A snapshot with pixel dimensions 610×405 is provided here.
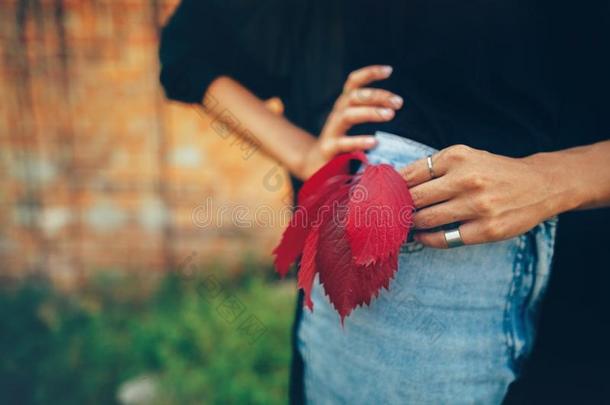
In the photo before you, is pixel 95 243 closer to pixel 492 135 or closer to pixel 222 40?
pixel 222 40

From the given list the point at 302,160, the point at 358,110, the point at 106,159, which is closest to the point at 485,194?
the point at 358,110

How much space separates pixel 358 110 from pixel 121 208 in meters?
2.05

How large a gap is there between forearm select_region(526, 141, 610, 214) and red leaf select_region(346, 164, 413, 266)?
0.64 ft

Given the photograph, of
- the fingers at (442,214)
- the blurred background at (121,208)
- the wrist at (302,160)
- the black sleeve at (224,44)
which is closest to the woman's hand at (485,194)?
the fingers at (442,214)

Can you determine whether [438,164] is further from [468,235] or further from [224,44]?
[224,44]

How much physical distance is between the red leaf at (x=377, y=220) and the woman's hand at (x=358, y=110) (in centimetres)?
13

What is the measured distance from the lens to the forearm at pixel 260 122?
1.01m

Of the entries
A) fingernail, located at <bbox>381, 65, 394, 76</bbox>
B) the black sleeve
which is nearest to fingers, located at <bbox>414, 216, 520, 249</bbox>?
fingernail, located at <bbox>381, 65, 394, 76</bbox>

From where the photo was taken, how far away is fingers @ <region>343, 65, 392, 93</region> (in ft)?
2.66

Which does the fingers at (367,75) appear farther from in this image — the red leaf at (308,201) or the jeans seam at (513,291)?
the jeans seam at (513,291)

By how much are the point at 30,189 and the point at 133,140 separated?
584mm

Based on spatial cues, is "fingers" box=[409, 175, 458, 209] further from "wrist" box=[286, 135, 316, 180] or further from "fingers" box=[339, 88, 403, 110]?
"wrist" box=[286, 135, 316, 180]

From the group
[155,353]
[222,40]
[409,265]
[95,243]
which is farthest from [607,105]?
[95,243]

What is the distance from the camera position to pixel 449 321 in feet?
2.38
